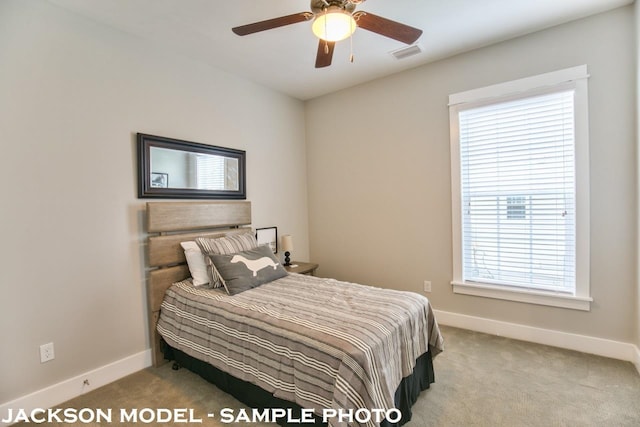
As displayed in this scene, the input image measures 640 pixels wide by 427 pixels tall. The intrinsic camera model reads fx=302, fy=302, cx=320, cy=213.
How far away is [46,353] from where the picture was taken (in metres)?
2.08

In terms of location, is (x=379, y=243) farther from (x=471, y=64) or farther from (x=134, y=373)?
(x=134, y=373)

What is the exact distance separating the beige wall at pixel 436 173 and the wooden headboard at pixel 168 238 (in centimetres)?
173

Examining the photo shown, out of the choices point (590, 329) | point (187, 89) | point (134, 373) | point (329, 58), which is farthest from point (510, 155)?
point (134, 373)

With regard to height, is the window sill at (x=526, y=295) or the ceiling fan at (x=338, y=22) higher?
the ceiling fan at (x=338, y=22)

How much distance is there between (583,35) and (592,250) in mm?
1769

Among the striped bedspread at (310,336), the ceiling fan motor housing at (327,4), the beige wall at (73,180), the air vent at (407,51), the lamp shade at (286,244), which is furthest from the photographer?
the lamp shade at (286,244)

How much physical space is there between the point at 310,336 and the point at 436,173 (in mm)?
2341

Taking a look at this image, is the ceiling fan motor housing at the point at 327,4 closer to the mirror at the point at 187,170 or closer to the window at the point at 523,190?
the mirror at the point at 187,170

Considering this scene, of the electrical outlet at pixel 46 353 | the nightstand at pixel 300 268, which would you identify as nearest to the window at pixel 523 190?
the nightstand at pixel 300 268

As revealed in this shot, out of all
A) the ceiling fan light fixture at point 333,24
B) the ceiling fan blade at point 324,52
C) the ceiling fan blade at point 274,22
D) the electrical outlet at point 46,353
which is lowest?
the electrical outlet at point 46,353

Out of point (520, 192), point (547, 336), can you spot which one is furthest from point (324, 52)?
point (547, 336)

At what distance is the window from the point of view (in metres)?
2.54

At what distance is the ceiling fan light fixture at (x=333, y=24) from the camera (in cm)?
165

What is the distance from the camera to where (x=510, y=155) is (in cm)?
283
